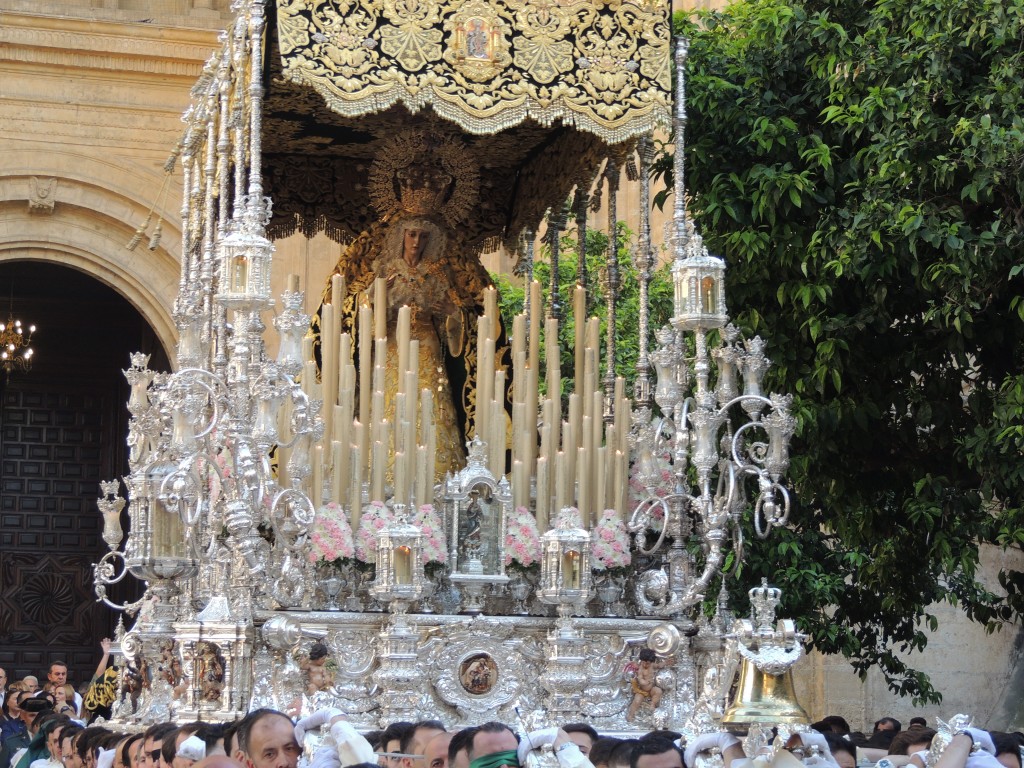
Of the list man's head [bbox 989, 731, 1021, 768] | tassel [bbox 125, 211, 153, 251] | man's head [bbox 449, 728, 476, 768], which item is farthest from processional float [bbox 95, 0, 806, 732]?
tassel [bbox 125, 211, 153, 251]

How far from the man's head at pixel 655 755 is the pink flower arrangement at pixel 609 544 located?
394 cm

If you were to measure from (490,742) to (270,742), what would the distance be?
836 mm

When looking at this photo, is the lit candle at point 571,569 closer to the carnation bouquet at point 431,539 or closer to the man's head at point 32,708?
the carnation bouquet at point 431,539

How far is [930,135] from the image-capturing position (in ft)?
33.2

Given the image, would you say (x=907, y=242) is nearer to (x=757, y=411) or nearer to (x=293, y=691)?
(x=757, y=411)

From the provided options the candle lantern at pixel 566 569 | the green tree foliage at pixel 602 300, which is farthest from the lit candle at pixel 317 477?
the green tree foliage at pixel 602 300

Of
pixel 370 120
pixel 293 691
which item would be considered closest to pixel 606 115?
pixel 370 120

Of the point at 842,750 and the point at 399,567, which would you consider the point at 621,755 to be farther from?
the point at 399,567

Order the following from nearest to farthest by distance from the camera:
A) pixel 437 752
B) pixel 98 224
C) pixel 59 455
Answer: pixel 437 752, pixel 98 224, pixel 59 455

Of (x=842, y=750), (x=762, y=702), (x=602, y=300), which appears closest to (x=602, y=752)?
(x=762, y=702)

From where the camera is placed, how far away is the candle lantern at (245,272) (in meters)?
9.05

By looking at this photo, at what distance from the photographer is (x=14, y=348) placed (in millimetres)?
17594

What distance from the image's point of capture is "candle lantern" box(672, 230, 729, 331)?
9.77 m

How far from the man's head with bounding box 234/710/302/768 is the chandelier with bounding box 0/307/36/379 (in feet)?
38.7
